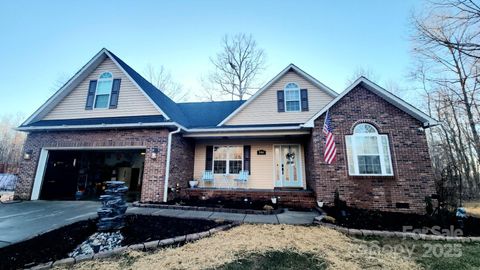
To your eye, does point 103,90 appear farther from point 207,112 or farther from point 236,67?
point 236,67

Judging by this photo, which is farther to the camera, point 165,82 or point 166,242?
point 165,82

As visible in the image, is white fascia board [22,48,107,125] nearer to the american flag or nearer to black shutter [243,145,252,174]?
black shutter [243,145,252,174]

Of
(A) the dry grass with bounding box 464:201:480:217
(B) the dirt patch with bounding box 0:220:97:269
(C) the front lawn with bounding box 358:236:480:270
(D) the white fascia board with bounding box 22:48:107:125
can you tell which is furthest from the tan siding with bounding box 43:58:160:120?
(A) the dry grass with bounding box 464:201:480:217

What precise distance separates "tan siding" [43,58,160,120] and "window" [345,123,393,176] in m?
8.18

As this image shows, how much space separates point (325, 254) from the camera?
138 inches

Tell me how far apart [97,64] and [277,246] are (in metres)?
11.4

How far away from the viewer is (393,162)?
7.02 m

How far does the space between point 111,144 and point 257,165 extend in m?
6.67

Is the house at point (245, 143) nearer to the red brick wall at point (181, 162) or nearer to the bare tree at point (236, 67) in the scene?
the red brick wall at point (181, 162)

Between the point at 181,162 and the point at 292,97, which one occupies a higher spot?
the point at 292,97

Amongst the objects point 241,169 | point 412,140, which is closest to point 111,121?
point 241,169

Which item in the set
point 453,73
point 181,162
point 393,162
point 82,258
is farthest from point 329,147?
point 453,73

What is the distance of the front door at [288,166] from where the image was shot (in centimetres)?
964

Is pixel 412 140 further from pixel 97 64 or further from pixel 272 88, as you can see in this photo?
pixel 97 64
